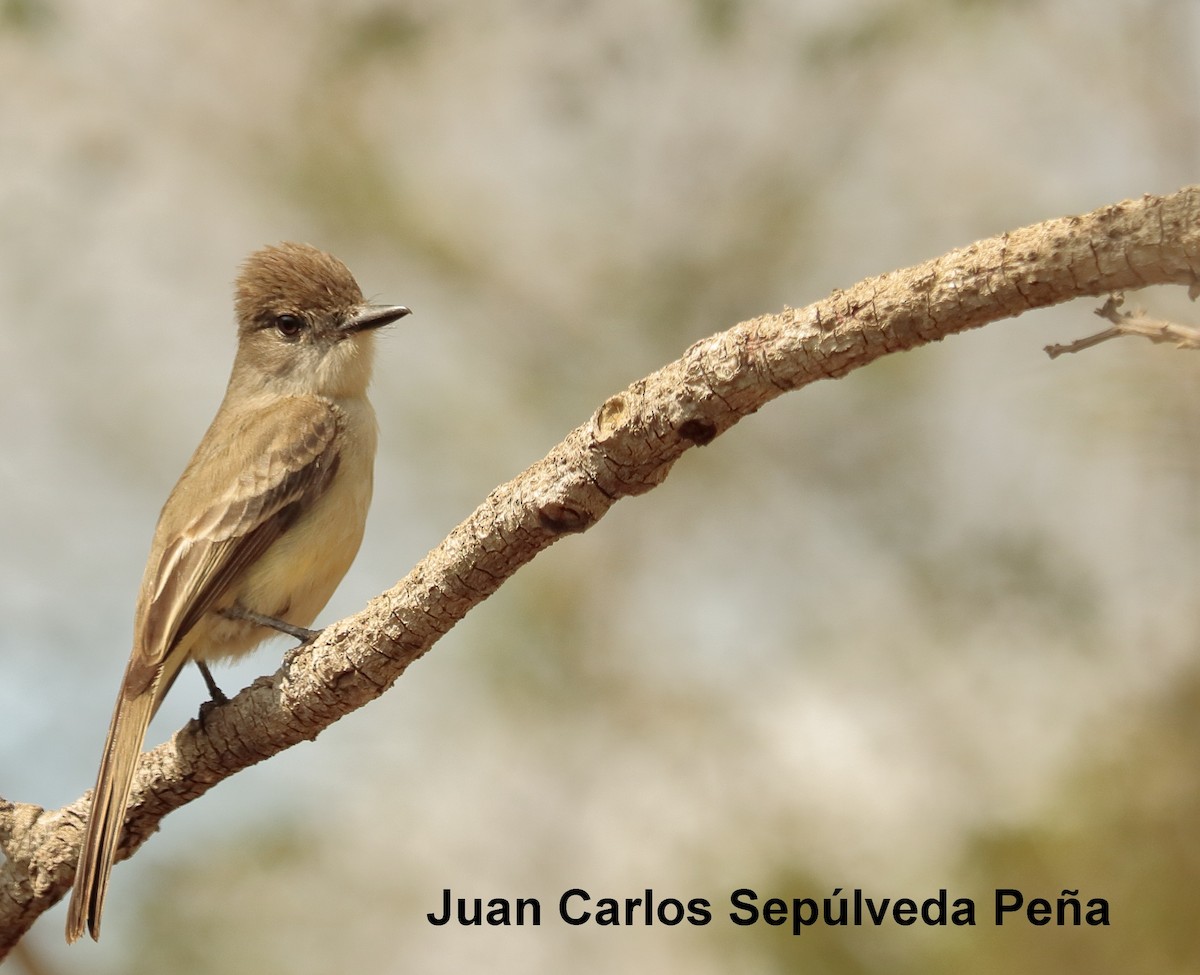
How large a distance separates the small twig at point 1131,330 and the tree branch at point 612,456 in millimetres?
43

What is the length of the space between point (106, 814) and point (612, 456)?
188 centimetres

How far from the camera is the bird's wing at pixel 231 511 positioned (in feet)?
13.7

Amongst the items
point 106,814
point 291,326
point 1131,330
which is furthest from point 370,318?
point 1131,330

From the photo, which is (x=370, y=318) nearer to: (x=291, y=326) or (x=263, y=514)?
(x=291, y=326)

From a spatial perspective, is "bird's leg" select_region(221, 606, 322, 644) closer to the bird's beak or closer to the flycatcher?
the flycatcher

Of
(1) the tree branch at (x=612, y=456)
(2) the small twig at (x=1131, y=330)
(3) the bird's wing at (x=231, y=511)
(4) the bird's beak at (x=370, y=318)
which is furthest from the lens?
(4) the bird's beak at (x=370, y=318)

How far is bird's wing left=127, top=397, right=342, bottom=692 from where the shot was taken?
4172 mm

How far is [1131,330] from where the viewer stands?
2.11 meters

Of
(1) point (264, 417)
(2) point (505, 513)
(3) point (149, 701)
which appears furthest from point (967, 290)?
(1) point (264, 417)

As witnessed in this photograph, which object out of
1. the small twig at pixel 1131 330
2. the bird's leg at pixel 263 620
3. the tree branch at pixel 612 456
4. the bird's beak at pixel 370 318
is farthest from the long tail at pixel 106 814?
the small twig at pixel 1131 330

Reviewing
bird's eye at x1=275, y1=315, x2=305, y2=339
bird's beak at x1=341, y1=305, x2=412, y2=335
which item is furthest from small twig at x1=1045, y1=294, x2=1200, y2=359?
bird's eye at x1=275, y1=315, x2=305, y2=339

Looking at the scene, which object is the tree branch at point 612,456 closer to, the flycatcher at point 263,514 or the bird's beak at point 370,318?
the flycatcher at point 263,514

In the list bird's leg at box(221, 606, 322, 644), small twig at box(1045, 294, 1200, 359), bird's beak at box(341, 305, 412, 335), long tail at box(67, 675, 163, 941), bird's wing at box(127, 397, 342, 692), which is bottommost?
long tail at box(67, 675, 163, 941)

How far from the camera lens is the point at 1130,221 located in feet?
7.05
